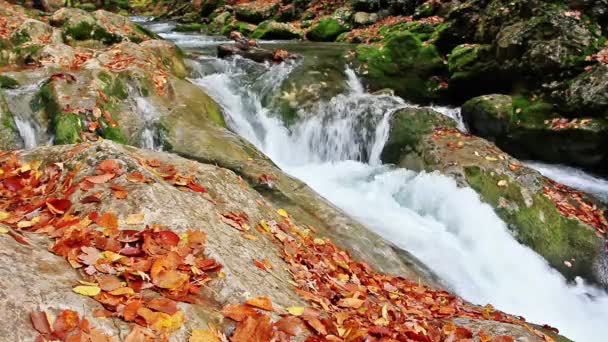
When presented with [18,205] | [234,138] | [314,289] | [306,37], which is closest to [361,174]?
[234,138]

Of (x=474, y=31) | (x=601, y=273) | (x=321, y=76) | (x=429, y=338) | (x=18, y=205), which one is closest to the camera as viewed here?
(x=429, y=338)

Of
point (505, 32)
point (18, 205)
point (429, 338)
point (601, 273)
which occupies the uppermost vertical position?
point (505, 32)

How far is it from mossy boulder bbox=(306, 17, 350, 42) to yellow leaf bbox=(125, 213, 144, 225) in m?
18.0

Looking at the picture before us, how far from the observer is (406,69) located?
43.8 ft

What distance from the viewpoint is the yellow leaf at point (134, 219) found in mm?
2870

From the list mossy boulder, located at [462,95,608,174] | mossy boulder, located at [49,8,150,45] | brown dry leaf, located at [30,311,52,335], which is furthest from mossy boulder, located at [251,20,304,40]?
brown dry leaf, located at [30,311,52,335]

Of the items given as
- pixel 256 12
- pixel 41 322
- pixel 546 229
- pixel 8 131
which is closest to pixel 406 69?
pixel 546 229

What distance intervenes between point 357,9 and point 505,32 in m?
11.1

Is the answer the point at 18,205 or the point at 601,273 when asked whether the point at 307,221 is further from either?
the point at 601,273

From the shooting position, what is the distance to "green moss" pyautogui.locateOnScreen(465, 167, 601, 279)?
7.33 metres

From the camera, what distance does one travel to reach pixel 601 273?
7227 millimetres

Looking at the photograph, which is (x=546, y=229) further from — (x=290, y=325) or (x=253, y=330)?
(x=253, y=330)

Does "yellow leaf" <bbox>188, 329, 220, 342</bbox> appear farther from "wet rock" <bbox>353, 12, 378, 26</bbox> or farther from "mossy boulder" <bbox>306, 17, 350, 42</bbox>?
"wet rock" <bbox>353, 12, 378, 26</bbox>

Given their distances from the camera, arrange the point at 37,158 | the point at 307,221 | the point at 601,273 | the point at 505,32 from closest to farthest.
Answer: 1. the point at 37,158
2. the point at 307,221
3. the point at 601,273
4. the point at 505,32
